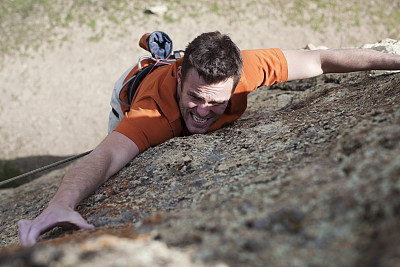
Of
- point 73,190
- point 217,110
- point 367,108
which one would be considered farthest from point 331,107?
point 73,190

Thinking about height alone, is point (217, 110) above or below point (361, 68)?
below

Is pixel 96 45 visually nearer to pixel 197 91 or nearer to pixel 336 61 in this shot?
pixel 197 91

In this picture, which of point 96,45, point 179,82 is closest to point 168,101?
point 179,82

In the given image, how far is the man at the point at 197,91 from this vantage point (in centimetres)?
228

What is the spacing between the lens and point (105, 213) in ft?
6.43

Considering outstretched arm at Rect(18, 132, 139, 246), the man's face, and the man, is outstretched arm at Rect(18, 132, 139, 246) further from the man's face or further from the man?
the man's face

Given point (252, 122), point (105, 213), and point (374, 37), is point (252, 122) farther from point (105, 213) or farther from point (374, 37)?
point (374, 37)

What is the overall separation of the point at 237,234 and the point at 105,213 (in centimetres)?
113

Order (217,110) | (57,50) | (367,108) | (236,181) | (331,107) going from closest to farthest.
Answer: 1. (236,181)
2. (367,108)
3. (331,107)
4. (217,110)
5. (57,50)

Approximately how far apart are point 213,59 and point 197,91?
296 millimetres

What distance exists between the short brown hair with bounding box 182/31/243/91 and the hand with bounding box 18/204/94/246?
1418mm

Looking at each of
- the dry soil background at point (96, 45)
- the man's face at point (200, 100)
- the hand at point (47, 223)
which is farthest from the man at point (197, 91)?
the dry soil background at point (96, 45)

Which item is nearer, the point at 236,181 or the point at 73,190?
the point at 236,181

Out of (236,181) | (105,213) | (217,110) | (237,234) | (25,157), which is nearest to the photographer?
(237,234)
